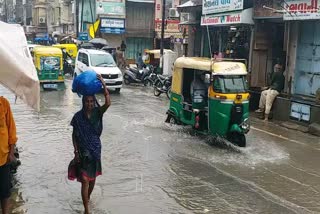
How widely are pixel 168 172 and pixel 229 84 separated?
297 cm

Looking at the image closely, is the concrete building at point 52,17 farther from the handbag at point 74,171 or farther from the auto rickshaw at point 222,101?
the handbag at point 74,171

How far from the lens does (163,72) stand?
25.8m

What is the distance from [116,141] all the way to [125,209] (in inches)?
169

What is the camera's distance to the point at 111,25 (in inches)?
1470

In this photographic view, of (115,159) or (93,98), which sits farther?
(115,159)

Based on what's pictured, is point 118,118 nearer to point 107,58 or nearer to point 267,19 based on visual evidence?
point 267,19

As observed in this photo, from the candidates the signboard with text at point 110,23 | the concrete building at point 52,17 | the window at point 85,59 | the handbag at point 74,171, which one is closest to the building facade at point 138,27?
the signboard with text at point 110,23

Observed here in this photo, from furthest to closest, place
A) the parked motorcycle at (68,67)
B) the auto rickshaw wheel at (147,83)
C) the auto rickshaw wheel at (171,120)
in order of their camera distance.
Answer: the parked motorcycle at (68,67) < the auto rickshaw wheel at (147,83) < the auto rickshaw wheel at (171,120)

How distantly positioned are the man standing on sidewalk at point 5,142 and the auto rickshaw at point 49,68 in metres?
15.8

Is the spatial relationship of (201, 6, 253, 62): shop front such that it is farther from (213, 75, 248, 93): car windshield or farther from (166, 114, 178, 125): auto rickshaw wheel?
(213, 75, 248, 93): car windshield

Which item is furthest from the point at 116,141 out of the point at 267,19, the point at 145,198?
the point at 267,19

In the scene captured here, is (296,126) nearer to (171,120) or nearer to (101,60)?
(171,120)

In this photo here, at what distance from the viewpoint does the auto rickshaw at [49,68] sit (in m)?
20.6

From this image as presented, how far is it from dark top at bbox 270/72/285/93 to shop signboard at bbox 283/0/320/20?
72.8 inches
